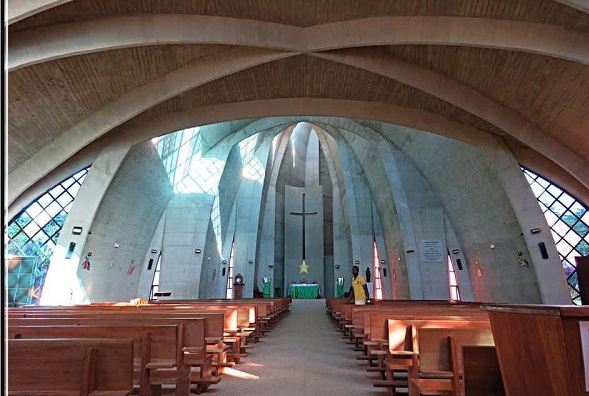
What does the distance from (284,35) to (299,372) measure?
278 inches

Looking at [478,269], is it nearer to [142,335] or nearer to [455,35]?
[455,35]

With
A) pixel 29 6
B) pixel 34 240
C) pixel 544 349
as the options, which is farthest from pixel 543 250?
pixel 34 240

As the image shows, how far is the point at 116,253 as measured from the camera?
14.1 metres

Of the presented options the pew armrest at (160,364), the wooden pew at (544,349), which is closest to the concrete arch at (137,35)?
the pew armrest at (160,364)

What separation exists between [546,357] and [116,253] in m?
14.5

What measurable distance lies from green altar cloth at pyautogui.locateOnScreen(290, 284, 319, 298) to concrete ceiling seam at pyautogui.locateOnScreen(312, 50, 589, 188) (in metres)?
23.4

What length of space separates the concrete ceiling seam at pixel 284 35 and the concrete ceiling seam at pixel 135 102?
97 cm

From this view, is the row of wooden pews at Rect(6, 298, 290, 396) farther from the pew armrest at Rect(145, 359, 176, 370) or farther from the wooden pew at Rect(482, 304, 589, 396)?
the wooden pew at Rect(482, 304, 589, 396)

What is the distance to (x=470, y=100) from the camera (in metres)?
10.6

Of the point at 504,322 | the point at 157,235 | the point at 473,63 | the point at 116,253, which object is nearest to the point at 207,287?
the point at 157,235

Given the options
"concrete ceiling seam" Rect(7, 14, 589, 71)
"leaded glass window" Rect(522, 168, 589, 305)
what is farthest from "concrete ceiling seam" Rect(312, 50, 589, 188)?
"leaded glass window" Rect(522, 168, 589, 305)

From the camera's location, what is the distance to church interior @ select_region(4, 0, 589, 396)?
806 centimetres

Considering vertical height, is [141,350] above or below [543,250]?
below

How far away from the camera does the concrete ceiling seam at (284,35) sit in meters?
7.65
